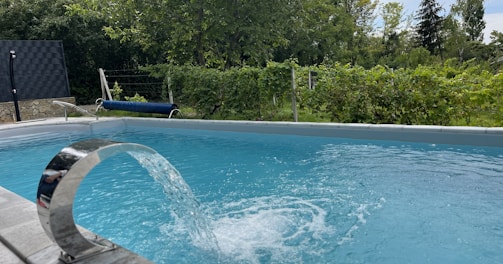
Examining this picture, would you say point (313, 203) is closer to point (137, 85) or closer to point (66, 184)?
point (66, 184)

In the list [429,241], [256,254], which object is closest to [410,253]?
[429,241]

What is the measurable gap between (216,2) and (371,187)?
8.00 metres

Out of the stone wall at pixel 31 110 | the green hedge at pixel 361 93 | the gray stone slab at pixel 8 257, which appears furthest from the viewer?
the stone wall at pixel 31 110

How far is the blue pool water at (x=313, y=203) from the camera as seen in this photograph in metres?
2.72

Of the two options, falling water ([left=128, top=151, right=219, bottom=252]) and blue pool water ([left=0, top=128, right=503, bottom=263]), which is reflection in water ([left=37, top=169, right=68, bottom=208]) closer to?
falling water ([left=128, top=151, right=219, bottom=252])

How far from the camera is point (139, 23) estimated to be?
11.4m

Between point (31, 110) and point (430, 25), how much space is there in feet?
91.8

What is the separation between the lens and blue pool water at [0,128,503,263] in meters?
2.72

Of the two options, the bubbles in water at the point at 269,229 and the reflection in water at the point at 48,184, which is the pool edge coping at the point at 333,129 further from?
the reflection in water at the point at 48,184

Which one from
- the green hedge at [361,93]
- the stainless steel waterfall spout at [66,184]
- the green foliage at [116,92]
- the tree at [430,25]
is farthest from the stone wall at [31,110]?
the tree at [430,25]

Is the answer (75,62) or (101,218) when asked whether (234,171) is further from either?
(75,62)

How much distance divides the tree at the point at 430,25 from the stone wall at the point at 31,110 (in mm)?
26065

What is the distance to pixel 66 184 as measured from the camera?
1.73 metres

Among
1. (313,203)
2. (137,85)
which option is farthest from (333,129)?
(137,85)
